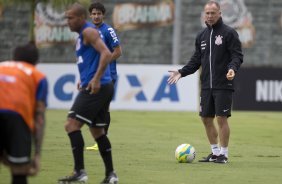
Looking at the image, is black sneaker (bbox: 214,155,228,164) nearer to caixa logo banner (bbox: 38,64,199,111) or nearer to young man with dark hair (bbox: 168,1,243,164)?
young man with dark hair (bbox: 168,1,243,164)

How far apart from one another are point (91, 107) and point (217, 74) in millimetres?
3471

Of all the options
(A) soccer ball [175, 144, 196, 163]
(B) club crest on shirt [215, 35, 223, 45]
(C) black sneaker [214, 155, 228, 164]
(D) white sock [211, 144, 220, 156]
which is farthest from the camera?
(D) white sock [211, 144, 220, 156]

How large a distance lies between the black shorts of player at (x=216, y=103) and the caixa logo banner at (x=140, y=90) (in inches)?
562

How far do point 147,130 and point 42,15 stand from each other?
50.8ft

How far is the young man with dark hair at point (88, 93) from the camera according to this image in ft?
32.5

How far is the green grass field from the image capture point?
10.9 metres

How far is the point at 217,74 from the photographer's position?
13.0 meters

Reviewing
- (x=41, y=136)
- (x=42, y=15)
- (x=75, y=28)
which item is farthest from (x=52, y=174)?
(x=42, y=15)

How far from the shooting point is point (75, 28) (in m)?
9.98

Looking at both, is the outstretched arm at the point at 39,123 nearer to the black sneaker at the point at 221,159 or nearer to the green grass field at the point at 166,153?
the green grass field at the point at 166,153

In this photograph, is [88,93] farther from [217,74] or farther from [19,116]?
[217,74]

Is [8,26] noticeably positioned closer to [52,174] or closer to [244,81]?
[244,81]

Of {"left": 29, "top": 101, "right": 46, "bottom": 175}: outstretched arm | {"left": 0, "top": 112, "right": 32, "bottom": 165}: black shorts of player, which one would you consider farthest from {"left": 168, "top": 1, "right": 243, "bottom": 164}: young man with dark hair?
{"left": 0, "top": 112, "right": 32, "bottom": 165}: black shorts of player

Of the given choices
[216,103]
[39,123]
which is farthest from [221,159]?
[39,123]
